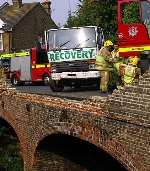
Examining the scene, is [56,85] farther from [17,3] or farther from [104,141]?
[17,3]

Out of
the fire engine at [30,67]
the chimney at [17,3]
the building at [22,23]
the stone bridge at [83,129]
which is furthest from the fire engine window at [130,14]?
the chimney at [17,3]

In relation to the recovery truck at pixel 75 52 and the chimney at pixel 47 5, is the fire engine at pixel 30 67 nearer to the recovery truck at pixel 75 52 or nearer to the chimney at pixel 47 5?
the recovery truck at pixel 75 52

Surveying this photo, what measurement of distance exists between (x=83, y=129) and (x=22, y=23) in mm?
38401

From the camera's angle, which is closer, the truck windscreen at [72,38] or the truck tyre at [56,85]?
the truck windscreen at [72,38]

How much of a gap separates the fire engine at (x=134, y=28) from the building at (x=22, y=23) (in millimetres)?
31385

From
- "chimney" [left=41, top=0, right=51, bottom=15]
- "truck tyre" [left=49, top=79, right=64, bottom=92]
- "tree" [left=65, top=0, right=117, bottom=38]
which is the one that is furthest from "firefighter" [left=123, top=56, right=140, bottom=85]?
"chimney" [left=41, top=0, right=51, bottom=15]

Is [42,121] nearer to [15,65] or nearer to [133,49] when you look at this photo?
[133,49]

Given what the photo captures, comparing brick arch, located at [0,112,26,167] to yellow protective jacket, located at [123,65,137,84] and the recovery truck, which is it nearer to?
the recovery truck

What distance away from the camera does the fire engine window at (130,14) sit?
16375 millimetres

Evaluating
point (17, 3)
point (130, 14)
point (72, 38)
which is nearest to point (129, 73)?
point (130, 14)

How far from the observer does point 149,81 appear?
9453 mm

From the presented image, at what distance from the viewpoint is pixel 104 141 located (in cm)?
1088

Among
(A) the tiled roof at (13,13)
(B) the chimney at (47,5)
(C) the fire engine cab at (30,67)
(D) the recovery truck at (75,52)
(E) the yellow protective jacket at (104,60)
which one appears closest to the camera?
(E) the yellow protective jacket at (104,60)

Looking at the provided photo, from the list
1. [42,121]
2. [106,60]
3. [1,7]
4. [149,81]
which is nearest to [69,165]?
[42,121]
